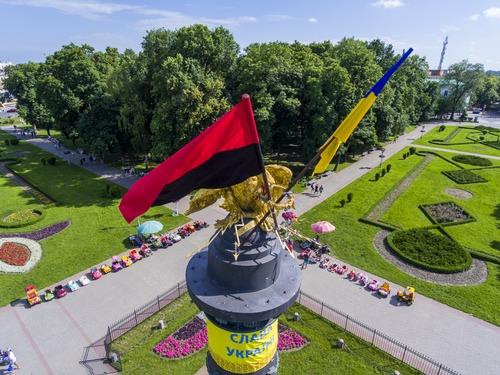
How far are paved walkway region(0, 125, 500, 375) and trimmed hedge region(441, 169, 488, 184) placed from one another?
2810 cm

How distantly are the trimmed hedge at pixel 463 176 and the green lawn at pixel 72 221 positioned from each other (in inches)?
1408

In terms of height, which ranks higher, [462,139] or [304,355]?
[462,139]

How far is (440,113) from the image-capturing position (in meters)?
95.6

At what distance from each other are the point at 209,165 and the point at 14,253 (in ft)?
90.9

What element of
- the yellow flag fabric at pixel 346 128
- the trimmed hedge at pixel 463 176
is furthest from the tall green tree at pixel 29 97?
the trimmed hedge at pixel 463 176

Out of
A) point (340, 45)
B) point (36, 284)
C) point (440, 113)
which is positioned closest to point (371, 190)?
point (340, 45)

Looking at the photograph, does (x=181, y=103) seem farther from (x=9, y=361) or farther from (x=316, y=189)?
(x=9, y=361)

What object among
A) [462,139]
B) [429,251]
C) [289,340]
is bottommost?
[289,340]

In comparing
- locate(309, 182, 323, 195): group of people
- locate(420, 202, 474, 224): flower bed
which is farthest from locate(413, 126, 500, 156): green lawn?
locate(309, 182, 323, 195): group of people

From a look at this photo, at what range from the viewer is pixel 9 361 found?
17.1 m

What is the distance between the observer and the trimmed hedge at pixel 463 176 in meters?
43.9

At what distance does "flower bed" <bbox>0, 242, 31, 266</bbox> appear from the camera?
85.9ft

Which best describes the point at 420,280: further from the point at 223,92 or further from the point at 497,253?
the point at 223,92

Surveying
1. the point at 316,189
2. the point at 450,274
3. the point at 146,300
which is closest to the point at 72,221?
the point at 146,300
